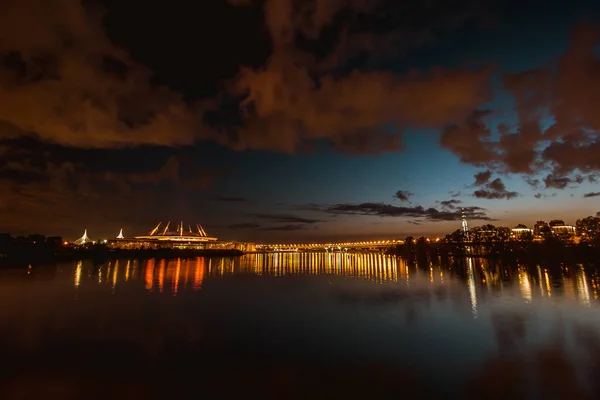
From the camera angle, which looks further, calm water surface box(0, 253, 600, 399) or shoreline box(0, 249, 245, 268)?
shoreline box(0, 249, 245, 268)

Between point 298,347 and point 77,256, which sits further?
point 77,256

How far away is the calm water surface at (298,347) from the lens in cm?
1207

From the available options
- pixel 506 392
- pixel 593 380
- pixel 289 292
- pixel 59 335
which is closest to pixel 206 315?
pixel 59 335

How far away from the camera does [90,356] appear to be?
15180mm

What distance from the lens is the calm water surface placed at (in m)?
12.1

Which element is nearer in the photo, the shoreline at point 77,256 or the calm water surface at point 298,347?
the calm water surface at point 298,347

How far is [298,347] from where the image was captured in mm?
16922

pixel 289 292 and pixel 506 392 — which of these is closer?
pixel 506 392

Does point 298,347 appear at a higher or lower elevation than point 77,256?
lower

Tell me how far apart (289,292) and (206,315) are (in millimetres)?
13806

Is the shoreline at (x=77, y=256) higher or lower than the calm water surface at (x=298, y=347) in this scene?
higher

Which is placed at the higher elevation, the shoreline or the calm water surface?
the shoreline

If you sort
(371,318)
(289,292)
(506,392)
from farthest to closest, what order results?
(289,292)
(371,318)
(506,392)

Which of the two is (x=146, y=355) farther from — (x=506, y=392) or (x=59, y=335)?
(x=506, y=392)
